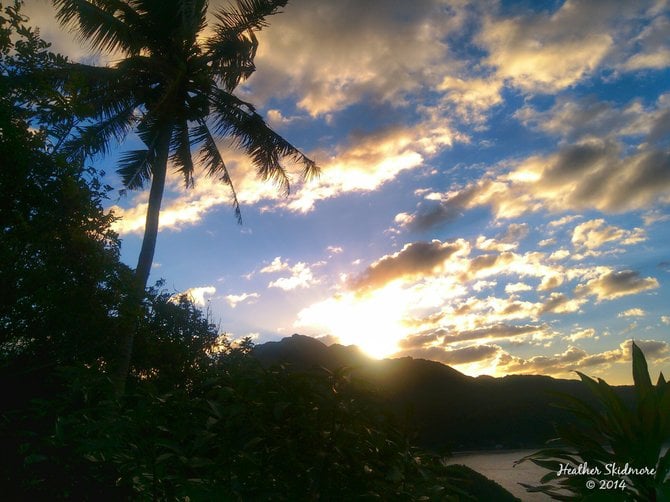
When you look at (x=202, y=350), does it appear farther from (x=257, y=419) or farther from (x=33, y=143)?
(x=257, y=419)

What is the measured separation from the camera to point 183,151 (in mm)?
15672

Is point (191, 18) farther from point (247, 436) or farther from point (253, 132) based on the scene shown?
point (247, 436)

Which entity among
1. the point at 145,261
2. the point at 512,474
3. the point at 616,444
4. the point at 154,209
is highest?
the point at 154,209

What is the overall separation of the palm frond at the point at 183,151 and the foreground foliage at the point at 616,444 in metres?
13.9

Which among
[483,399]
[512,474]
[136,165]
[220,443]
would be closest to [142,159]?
[136,165]

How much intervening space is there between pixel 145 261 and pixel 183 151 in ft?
16.2

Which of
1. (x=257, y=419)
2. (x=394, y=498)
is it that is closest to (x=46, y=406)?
(x=257, y=419)

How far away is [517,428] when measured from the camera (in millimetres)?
107188

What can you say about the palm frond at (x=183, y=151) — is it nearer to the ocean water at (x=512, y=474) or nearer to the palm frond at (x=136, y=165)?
the palm frond at (x=136, y=165)

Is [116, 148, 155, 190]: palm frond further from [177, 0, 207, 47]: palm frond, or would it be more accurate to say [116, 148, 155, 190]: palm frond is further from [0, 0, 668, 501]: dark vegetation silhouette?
[0, 0, 668, 501]: dark vegetation silhouette

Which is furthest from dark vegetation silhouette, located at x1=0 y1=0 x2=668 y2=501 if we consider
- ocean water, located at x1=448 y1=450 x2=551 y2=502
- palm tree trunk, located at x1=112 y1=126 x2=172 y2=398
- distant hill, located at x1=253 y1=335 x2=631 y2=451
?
distant hill, located at x1=253 y1=335 x2=631 y2=451

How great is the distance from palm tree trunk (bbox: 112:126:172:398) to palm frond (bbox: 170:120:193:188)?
786mm

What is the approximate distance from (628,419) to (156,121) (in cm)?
1379

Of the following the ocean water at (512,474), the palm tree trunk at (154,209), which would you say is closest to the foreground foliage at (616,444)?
the ocean water at (512,474)
